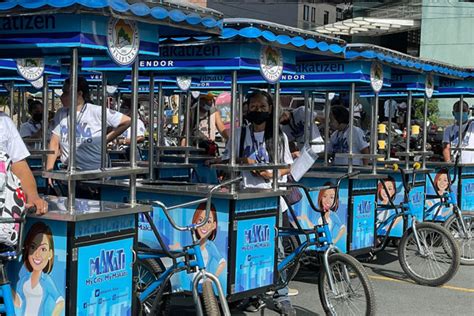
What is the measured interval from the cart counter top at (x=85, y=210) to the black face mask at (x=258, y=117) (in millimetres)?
1791

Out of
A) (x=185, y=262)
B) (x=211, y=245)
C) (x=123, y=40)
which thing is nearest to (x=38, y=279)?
Result: (x=185, y=262)

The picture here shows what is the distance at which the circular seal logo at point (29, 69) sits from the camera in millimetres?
8781

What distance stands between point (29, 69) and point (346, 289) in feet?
15.6

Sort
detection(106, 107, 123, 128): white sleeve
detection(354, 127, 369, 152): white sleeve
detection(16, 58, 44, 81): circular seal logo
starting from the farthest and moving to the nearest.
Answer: detection(354, 127, 369, 152): white sleeve < detection(16, 58, 44, 81): circular seal logo < detection(106, 107, 123, 128): white sleeve

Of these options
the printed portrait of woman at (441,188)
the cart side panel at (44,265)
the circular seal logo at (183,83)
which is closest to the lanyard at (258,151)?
the cart side panel at (44,265)

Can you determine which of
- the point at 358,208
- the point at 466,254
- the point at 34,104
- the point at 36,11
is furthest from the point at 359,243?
the point at 34,104

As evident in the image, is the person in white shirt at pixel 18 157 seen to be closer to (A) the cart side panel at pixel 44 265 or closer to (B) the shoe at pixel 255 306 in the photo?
(A) the cart side panel at pixel 44 265

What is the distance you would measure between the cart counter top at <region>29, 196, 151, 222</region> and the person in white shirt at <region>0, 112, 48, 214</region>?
3.7 inches

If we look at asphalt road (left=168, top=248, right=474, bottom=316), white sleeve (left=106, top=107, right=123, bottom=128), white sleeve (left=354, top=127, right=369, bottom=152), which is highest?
white sleeve (left=106, top=107, right=123, bottom=128)

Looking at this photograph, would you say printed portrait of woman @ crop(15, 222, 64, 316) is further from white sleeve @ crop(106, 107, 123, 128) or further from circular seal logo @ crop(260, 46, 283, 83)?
circular seal logo @ crop(260, 46, 283, 83)

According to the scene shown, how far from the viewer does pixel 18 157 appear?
4500 mm

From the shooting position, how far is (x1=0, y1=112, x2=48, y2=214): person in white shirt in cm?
448

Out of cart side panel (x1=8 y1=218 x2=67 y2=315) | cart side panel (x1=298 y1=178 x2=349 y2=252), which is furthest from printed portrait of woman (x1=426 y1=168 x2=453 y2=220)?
cart side panel (x1=8 y1=218 x2=67 y2=315)

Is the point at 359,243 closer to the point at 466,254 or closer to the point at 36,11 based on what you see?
the point at 466,254
